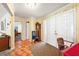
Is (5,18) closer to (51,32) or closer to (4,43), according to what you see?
(4,43)

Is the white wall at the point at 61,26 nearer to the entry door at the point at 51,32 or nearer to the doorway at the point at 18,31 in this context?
the entry door at the point at 51,32

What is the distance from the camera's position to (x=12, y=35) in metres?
2.58

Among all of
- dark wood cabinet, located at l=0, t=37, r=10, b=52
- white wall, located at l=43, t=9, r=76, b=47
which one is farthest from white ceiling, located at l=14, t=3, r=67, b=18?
dark wood cabinet, located at l=0, t=37, r=10, b=52

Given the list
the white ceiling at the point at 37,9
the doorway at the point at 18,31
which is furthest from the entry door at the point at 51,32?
the doorway at the point at 18,31

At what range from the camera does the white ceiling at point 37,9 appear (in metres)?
2.36

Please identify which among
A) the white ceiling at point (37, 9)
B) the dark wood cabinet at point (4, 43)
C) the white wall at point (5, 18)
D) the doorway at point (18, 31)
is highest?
the white ceiling at point (37, 9)

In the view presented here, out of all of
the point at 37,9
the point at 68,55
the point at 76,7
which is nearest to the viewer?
the point at 68,55

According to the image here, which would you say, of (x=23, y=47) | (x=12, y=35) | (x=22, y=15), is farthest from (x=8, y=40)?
(x=22, y=15)

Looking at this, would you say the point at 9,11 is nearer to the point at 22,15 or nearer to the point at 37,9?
the point at 22,15

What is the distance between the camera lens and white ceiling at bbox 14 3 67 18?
236 cm

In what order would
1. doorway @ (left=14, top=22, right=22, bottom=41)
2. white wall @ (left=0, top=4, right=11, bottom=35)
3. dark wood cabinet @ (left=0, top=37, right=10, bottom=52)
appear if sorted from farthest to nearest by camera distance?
doorway @ (left=14, top=22, right=22, bottom=41) → dark wood cabinet @ (left=0, top=37, right=10, bottom=52) → white wall @ (left=0, top=4, right=11, bottom=35)

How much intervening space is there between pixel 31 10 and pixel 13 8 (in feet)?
1.31

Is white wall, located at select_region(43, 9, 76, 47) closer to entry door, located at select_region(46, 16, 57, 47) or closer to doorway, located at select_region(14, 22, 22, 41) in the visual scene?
entry door, located at select_region(46, 16, 57, 47)

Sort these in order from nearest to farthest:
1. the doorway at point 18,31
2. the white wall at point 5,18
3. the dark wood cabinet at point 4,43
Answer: the white wall at point 5,18, the dark wood cabinet at point 4,43, the doorway at point 18,31
